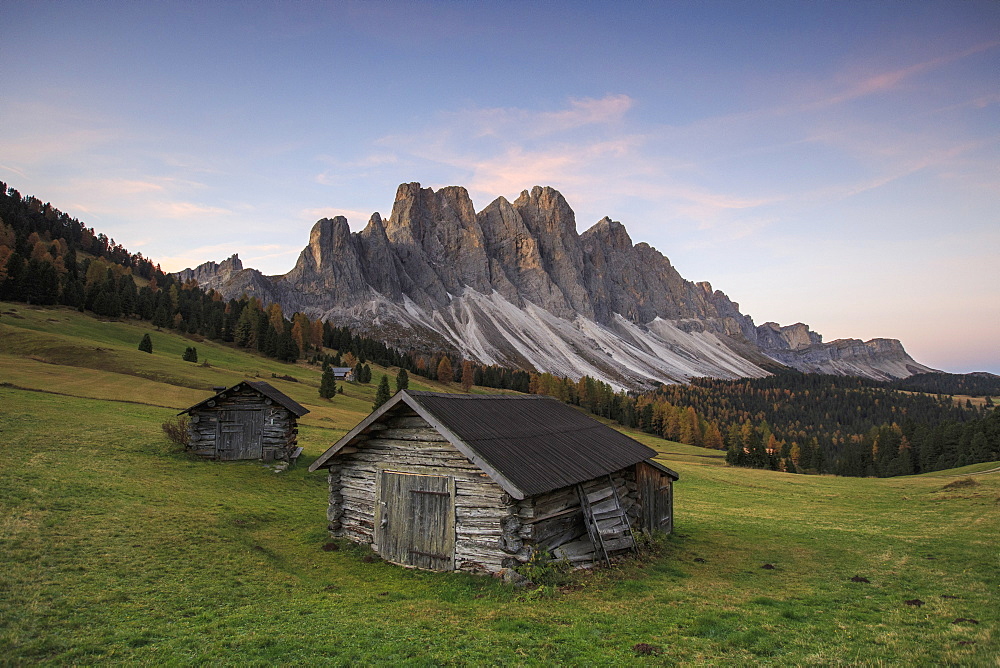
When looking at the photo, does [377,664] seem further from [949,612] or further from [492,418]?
[949,612]

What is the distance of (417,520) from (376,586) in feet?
8.07

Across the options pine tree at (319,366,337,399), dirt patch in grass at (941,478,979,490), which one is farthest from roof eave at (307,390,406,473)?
pine tree at (319,366,337,399)

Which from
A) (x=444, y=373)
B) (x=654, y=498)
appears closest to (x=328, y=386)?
(x=654, y=498)

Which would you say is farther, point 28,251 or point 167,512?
point 28,251

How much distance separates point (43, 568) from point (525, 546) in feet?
41.2

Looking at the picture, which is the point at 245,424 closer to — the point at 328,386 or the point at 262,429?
the point at 262,429

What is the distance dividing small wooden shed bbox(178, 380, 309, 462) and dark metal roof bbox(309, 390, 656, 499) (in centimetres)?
1595

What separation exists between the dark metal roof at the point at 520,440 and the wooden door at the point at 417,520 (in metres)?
1.82

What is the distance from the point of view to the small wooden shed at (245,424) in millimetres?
32438

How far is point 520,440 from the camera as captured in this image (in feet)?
57.7

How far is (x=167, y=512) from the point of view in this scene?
20.0 meters

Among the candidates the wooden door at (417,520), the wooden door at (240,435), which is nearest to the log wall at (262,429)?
the wooden door at (240,435)

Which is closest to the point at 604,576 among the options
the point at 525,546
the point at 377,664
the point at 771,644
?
the point at 525,546

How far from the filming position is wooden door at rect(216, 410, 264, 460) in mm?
32594
